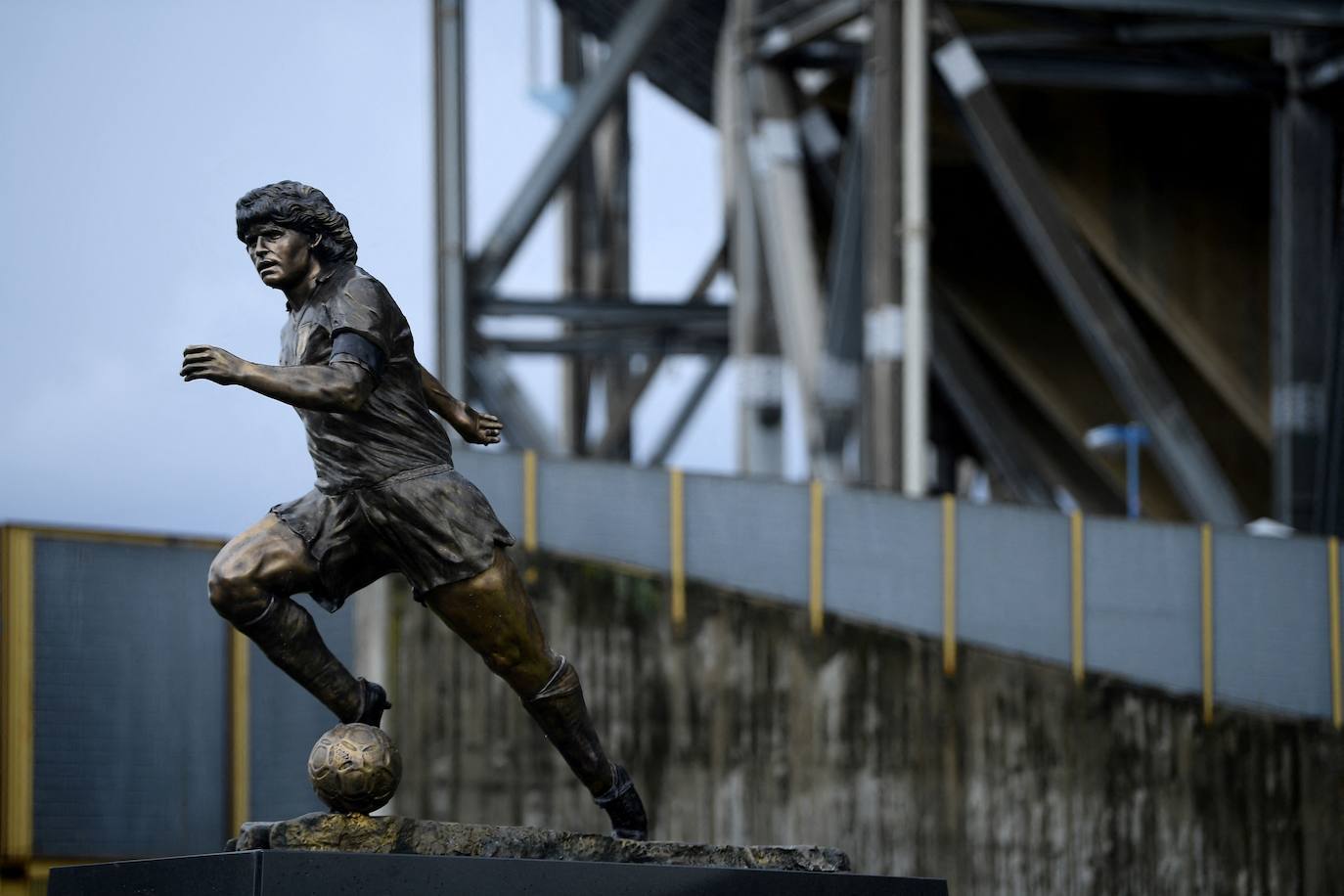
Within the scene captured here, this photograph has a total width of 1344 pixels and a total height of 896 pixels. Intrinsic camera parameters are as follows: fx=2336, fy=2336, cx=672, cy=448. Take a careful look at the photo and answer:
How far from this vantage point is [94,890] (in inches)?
334

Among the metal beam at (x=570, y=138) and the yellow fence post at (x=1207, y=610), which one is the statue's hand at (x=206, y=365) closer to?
the yellow fence post at (x=1207, y=610)

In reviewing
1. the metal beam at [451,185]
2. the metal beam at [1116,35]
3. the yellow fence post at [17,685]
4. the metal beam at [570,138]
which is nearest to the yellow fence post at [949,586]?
the yellow fence post at [17,685]

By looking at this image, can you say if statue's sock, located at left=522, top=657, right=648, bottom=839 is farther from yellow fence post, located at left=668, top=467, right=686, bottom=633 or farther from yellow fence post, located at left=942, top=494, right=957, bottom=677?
yellow fence post, located at left=942, top=494, right=957, bottom=677

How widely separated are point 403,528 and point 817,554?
11.9 metres

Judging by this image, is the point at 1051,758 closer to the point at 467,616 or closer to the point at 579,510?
the point at 579,510

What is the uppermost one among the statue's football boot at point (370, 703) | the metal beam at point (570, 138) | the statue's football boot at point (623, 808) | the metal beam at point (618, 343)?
the metal beam at point (570, 138)

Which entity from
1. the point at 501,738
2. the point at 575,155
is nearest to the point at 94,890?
the point at 501,738

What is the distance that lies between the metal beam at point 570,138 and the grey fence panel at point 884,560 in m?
11.2

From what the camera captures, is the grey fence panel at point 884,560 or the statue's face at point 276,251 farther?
the grey fence panel at point 884,560

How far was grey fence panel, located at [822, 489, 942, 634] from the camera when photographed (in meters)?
20.4

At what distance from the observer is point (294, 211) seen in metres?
8.80

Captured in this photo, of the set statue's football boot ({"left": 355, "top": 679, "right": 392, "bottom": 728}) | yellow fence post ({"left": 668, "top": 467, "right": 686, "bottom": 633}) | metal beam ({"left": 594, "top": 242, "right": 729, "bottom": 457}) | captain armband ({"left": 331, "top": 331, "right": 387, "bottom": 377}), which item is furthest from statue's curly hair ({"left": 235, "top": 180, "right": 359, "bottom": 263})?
metal beam ({"left": 594, "top": 242, "right": 729, "bottom": 457})

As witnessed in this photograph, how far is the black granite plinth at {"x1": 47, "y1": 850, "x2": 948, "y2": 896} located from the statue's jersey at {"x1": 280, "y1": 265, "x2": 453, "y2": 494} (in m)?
1.54

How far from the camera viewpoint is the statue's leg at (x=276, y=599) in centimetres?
868
